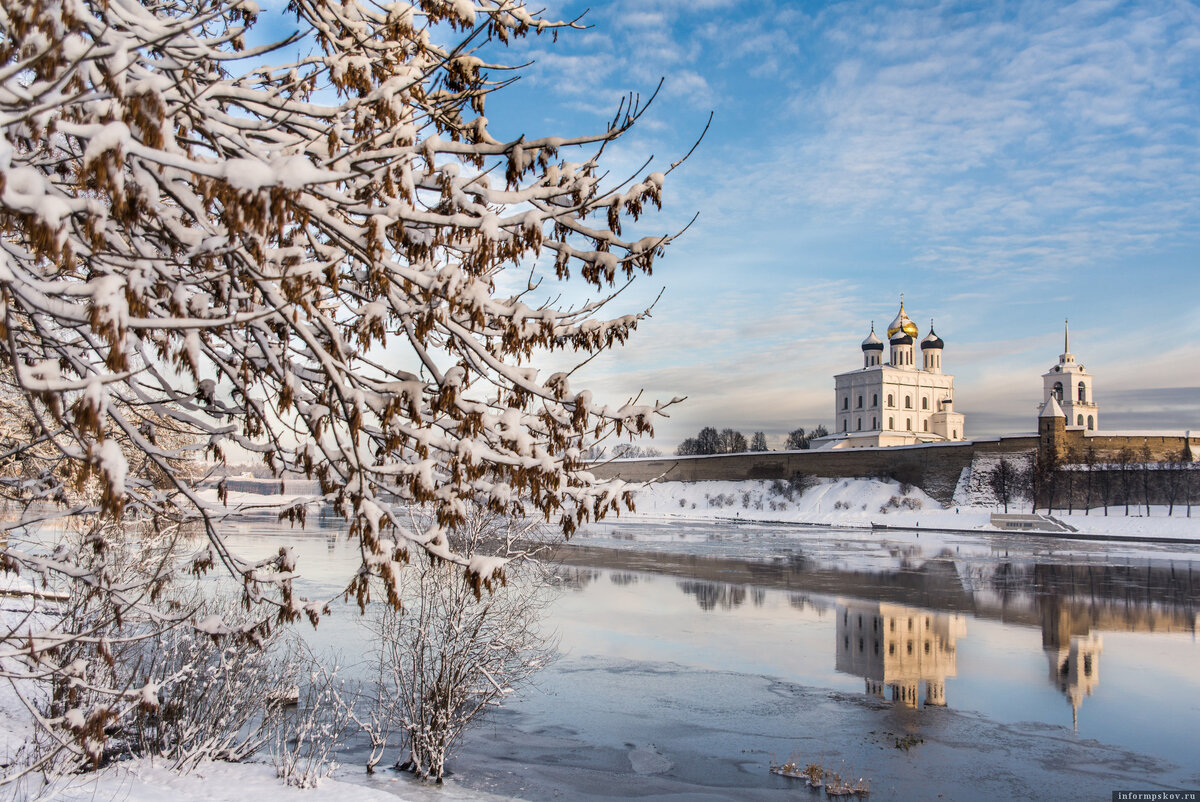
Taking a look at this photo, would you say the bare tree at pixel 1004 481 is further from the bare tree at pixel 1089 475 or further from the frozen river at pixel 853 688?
the frozen river at pixel 853 688

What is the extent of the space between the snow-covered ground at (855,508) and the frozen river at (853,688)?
77.9 ft

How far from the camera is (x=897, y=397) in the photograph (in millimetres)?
82188

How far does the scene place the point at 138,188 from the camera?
2.51 meters

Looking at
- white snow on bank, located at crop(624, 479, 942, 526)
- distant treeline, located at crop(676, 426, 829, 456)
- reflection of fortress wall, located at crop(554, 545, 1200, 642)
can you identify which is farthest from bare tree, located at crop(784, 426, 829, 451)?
reflection of fortress wall, located at crop(554, 545, 1200, 642)

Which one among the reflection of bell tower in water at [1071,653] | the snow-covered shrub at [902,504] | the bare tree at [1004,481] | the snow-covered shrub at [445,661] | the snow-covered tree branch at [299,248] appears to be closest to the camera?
the snow-covered tree branch at [299,248]

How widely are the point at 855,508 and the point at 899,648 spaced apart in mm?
46873

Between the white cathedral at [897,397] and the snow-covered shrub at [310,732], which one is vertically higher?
the white cathedral at [897,397]

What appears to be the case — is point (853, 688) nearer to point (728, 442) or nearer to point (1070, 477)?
point (1070, 477)

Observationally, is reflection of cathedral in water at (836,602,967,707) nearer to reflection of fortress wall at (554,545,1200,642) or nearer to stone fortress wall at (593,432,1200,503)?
reflection of fortress wall at (554,545,1200,642)

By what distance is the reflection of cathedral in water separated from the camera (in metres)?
13.5

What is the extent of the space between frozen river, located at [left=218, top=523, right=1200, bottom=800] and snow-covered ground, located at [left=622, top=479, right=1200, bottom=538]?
935 inches

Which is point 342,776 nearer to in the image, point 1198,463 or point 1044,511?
point 1044,511

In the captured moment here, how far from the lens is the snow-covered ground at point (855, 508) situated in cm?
4803

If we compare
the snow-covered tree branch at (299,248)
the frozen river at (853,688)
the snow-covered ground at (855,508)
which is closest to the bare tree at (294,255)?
the snow-covered tree branch at (299,248)
